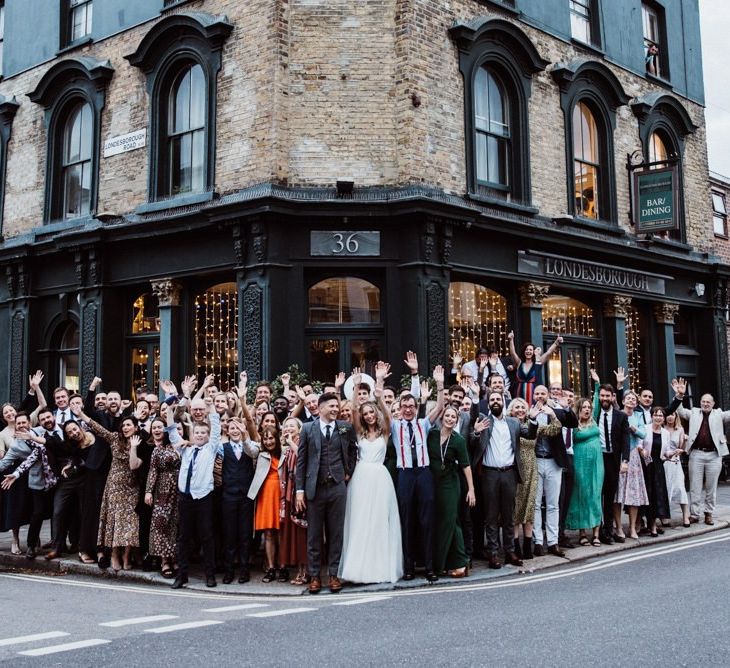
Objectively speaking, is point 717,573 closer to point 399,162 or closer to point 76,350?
point 399,162

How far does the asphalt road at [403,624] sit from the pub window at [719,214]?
14785 millimetres

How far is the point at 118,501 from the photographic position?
973 cm

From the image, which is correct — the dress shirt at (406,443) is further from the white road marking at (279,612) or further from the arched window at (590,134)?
the arched window at (590,134)

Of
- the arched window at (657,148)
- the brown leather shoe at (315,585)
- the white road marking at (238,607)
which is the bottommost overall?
the white road marking at (238,607)

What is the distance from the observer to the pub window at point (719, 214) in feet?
72.2

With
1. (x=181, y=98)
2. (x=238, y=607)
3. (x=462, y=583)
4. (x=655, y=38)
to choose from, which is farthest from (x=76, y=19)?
(x=462, y=583)

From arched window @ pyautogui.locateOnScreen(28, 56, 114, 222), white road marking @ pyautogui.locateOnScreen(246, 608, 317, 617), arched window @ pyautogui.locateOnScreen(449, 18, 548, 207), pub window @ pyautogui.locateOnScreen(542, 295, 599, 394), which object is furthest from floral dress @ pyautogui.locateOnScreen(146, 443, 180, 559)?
pub window @ pyautogui.locateOnScreen(542, 295, 599, 394)

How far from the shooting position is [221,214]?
14367 mm

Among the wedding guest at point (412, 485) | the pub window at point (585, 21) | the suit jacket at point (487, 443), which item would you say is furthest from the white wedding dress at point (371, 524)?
the pub window at point (585, 21)

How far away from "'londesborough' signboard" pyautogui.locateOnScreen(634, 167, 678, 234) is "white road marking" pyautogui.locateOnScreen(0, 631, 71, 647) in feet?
48.8

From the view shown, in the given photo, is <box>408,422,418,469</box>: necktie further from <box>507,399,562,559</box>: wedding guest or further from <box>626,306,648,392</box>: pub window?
<box>626,306,648,392</box>: pub window

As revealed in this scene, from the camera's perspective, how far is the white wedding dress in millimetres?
8688

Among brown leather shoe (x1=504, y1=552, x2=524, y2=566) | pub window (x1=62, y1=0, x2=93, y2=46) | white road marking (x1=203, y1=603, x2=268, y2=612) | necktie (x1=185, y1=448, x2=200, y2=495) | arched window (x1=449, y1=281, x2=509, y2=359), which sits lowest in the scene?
white road marking (x1=203, y1=603, x2=268, y2=612)

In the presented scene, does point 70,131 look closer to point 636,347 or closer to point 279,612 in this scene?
point 636,347
